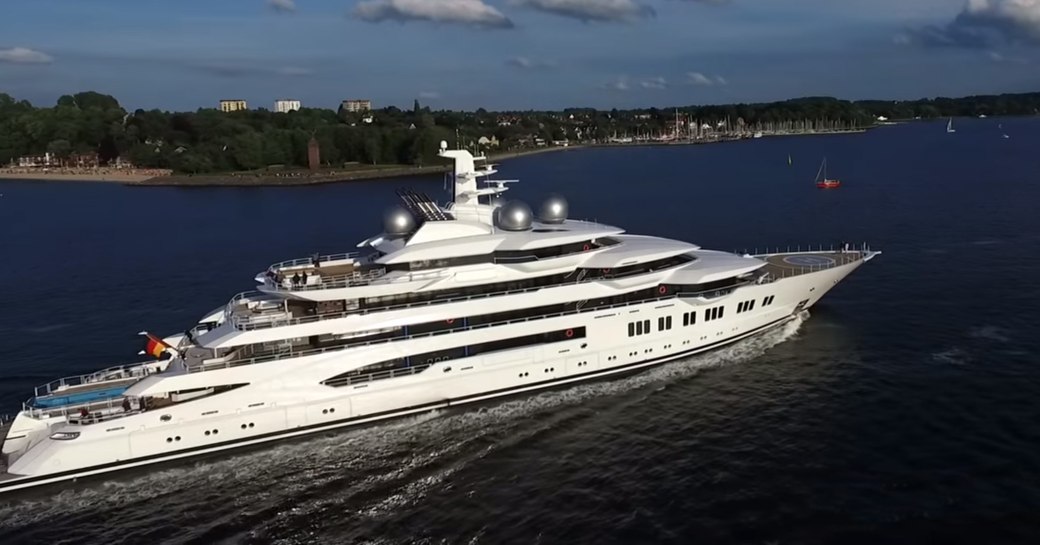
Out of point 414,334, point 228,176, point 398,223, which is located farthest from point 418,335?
point 228,176

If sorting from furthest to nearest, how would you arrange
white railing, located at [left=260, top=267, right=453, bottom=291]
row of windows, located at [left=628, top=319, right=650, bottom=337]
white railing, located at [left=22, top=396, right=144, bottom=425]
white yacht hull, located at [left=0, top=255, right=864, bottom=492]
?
row of windows, located at [left=628, top=319, right=650, bottom=337]
white railing, located at [left=260, top=267, right=453, bottom=291]
white railing, located at [left=22, top=396, right=144, bottom=425]
white yacht hull, located at [left=0, top=255, right=864, bottom=492]

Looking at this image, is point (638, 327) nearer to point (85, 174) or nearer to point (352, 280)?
point (352, 280)

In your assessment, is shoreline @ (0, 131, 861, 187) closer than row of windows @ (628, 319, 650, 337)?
No

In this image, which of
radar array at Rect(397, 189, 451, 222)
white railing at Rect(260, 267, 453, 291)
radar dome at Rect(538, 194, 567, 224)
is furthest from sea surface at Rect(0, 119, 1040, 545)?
radar array at Rect(397, 189, 451, 222)

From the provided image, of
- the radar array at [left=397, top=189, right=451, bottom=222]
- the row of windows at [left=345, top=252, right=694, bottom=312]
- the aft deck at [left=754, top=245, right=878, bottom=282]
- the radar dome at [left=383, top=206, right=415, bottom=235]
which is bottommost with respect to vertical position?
the aft deck at [left=754, top=245, right=878, bottom=282]

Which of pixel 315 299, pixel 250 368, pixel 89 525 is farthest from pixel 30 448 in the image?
pixel 315 299

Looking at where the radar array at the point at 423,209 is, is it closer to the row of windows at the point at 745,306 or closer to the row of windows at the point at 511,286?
the row of windows at the point at 511,286

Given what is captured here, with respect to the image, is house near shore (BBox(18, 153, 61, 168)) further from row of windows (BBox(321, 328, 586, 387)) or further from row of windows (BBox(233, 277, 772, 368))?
row of windows (BBox(321, 328, 586, 387))
